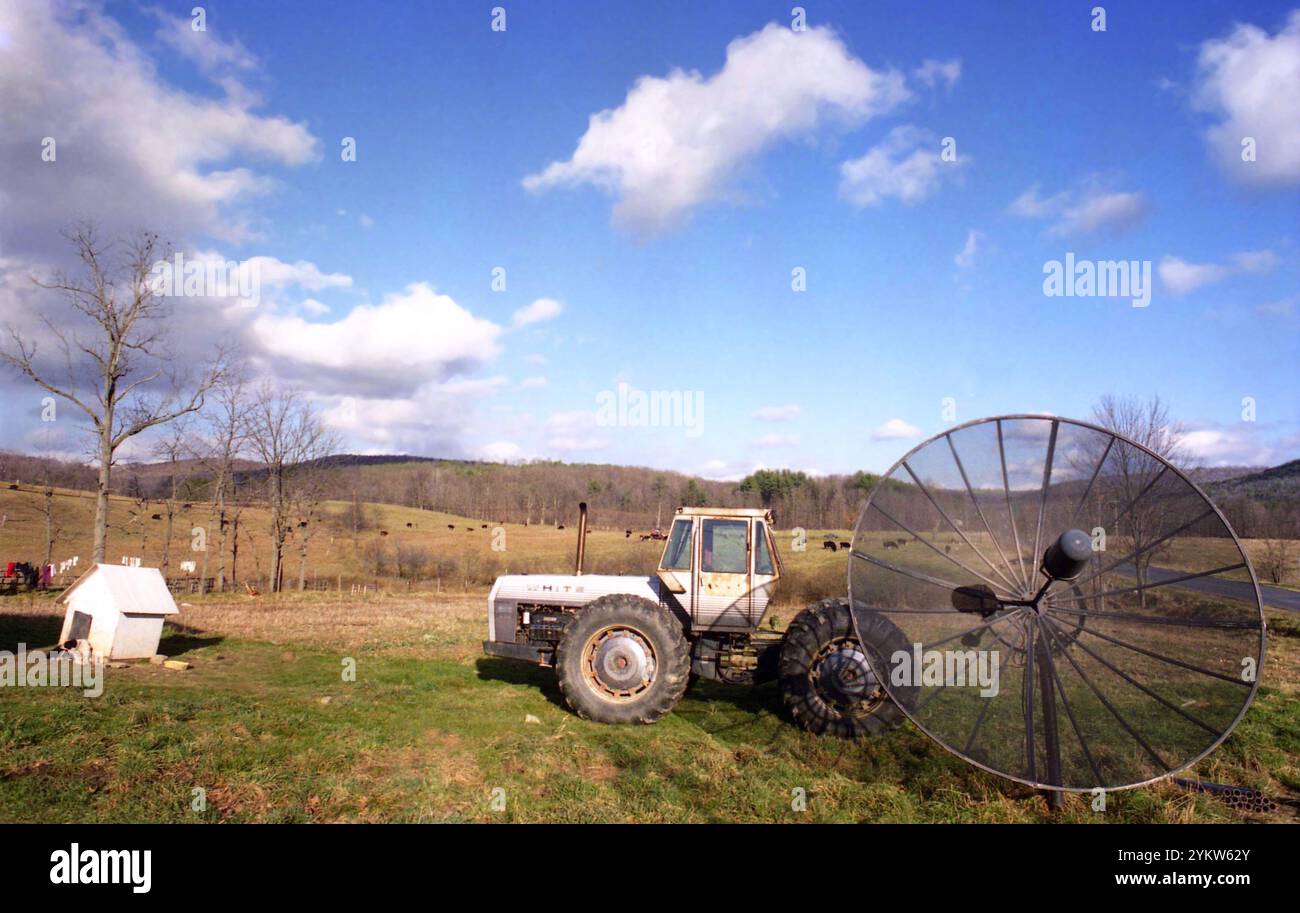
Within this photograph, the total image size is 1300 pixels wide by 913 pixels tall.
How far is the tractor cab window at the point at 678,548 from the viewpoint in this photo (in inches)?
351

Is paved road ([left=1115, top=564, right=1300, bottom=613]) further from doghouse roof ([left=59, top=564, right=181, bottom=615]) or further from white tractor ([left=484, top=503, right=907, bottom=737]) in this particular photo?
doghouse roof ([left=59, top=564, right=181, bottom=615])

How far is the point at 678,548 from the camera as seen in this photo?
8.99m

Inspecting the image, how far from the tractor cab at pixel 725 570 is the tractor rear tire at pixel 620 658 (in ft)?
1.84

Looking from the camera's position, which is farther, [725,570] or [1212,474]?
[1212,474]

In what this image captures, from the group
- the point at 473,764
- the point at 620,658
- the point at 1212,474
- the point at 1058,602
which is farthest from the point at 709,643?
the point at 1212,474

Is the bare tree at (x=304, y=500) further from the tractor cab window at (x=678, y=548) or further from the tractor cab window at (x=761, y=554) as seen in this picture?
the tractor cab window at (x=761, y=554)

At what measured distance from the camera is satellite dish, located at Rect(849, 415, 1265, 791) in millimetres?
5180

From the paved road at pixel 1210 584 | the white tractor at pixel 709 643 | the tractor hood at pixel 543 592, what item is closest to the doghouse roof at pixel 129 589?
the tractor hood at pixel 543 592

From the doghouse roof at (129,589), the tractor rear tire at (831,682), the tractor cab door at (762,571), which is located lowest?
the tractor rear tire at (831,682)

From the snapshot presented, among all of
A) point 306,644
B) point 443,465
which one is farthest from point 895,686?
point 443,465

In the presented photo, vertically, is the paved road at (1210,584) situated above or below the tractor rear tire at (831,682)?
above

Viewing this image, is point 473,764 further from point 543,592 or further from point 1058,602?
point 1058,602

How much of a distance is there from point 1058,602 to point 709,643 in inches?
172

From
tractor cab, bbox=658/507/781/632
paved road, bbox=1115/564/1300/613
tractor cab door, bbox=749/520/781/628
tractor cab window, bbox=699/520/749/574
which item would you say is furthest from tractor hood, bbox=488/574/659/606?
paved road, bbox=1115/564/1300/613
